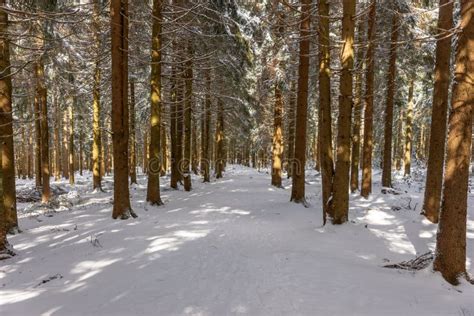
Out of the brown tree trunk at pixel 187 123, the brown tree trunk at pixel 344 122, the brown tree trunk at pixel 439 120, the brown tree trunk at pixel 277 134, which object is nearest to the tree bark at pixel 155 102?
the brown tree trunk at pixel 187 123

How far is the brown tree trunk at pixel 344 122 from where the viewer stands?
8289 millimetres

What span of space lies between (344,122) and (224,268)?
5.03 metres

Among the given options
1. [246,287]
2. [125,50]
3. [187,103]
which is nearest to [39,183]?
[187,103]

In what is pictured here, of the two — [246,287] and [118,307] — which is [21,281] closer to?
[118,307]

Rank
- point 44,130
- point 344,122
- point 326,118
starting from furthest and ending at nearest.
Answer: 1. point 44,130
2. point 326,118
3. point 344,122

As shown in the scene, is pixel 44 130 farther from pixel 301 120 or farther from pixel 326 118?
pixel 326 118

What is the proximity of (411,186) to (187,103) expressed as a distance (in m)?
12.9

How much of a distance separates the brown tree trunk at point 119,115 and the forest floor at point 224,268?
2.07 ft

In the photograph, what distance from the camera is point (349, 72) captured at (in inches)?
329

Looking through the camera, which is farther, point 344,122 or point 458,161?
point 344,122

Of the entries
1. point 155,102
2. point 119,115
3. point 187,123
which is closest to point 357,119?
point 187,123

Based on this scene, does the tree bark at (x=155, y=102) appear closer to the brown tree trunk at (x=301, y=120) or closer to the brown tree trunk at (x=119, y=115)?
the brown tree trunk at (x=119, y=115)

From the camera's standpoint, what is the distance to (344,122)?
340 inches

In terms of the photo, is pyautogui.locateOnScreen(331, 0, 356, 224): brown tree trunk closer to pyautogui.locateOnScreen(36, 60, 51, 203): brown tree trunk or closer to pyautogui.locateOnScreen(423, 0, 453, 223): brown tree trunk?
pyautogui.locateOnScreen(423, 0, 453, 223): brown tree trunk
